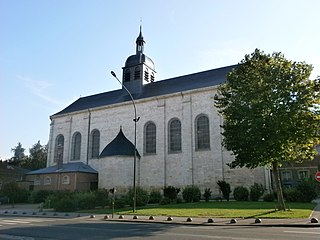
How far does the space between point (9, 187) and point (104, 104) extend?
15.2 metres

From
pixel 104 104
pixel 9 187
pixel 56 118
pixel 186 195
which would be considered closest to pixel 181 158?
pixel 186 195

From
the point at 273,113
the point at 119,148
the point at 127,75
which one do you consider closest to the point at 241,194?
the point at 273,113

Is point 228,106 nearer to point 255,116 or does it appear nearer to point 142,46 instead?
point 255,116

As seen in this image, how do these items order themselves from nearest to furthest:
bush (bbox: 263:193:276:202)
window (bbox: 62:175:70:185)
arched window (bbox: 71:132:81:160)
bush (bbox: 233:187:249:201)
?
bush (bbox: 263:193:276:202), bush (bbox: 233:187:249:201), window (bbox: 62:175:70:185), arched window (bbox: 71:132:81:160)

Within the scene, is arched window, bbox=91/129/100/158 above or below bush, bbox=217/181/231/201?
above

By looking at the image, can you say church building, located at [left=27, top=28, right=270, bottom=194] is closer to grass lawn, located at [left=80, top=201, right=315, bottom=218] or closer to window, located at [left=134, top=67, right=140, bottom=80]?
window, located at [left=134, top=67, right=140, bottom=80]

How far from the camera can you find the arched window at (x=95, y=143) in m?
36.8

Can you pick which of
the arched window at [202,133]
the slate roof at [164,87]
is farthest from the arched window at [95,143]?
the arched window at [202,133]

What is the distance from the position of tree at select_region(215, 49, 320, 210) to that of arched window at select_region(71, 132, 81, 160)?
85.9 feet

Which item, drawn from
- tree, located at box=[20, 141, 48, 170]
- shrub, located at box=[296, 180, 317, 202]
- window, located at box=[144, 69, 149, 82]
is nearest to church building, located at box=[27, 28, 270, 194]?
window, located at box=[144, 69, 149, 82]

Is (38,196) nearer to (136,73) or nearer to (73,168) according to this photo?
(73,168)

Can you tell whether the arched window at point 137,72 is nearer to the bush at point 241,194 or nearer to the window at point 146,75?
the window at point 146,75

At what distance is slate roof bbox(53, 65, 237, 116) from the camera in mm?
32781

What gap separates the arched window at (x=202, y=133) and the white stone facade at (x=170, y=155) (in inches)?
18.0
